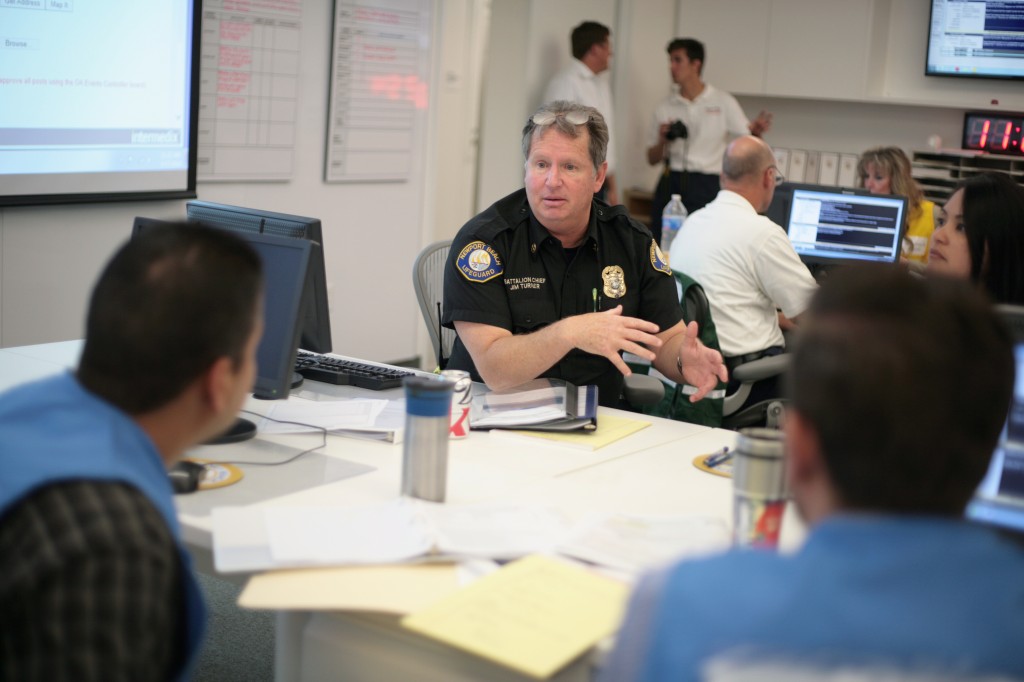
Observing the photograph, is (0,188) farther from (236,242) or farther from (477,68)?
(477,68)

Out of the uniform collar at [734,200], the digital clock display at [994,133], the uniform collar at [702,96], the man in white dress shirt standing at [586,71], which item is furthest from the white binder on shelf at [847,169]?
the uniform collar at [734,200]

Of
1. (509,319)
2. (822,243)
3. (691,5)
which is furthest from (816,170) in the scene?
(509,319)

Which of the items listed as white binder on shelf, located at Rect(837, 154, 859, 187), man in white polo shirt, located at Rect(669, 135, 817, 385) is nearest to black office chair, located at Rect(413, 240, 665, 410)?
man in white polo shirt, located at Rect(669, 135, 817, 385)

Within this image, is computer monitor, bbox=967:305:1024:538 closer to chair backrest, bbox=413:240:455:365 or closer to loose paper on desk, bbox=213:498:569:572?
loose paper on desk, bbox=213:498:569:572

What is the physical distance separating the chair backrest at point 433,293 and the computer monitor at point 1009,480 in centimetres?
173

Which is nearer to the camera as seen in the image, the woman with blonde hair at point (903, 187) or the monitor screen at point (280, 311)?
the monitor screen at point (280, 311)

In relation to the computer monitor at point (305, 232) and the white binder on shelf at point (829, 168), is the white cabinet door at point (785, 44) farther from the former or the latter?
the computer monitor at point (305, 232)

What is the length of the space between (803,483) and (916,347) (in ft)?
0.55

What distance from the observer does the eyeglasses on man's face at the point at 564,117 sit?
260 centimetres

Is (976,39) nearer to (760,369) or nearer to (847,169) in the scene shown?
(847,169)

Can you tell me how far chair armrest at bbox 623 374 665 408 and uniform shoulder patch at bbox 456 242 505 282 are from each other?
0.55 meters

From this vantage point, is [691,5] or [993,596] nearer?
[993,596]

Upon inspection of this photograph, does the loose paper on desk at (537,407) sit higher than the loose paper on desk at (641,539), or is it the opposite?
the loose paper on desk at (537,407)

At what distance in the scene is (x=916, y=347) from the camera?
2.87 feet
